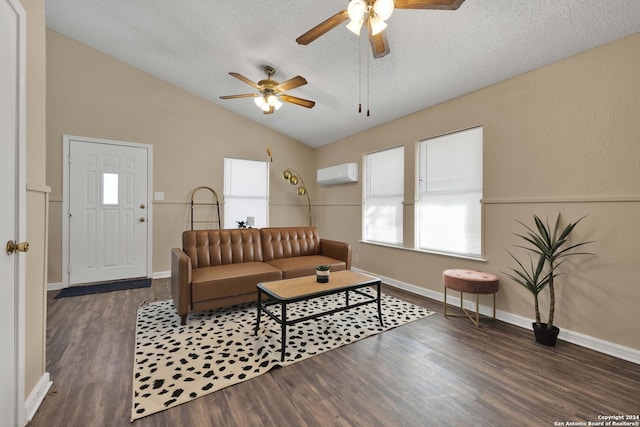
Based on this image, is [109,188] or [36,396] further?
[109,188]

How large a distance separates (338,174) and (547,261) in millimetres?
3180

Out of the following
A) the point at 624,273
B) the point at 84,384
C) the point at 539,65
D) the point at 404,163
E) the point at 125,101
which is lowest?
the point at 84,384

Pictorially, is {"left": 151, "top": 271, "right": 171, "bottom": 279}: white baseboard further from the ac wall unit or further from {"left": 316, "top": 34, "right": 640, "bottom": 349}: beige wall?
{"left": 316, "top": 34, "right": 640, "bottom": 349}: beige wall

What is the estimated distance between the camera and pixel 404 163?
3910mm

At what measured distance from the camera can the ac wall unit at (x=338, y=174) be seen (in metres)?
4.73

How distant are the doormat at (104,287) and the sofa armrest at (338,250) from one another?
2677 mm

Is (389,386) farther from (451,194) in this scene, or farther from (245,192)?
(245,192)

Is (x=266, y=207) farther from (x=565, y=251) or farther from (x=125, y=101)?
(x=565, y=251)

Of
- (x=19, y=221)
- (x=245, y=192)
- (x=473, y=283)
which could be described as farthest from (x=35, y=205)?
(x=245, y=192)

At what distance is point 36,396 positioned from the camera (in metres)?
1.57

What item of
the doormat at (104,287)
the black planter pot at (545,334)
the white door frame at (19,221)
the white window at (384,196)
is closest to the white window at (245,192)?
the doormat at (104,287)

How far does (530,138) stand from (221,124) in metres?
4.59

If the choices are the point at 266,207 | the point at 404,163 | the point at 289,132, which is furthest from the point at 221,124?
the point at 404,163

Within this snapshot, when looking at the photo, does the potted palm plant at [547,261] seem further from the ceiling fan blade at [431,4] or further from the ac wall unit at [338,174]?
the ac wall unit at [338,174]
